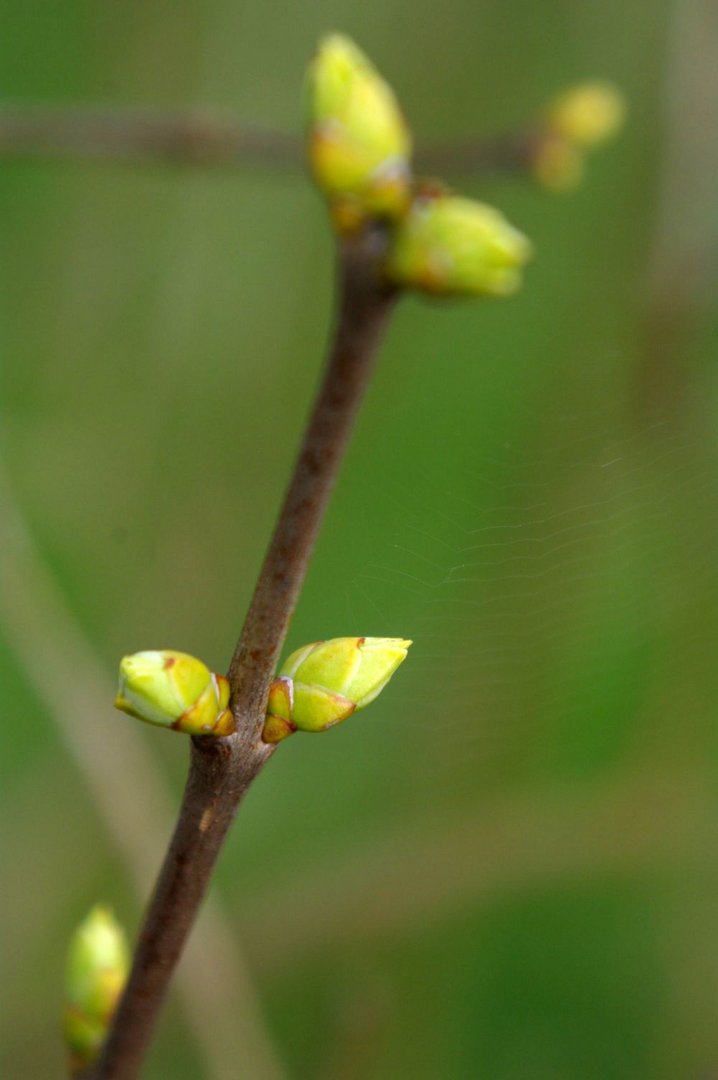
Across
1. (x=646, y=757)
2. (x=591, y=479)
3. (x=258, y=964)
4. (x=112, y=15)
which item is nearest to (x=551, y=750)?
(x=646, y=757)

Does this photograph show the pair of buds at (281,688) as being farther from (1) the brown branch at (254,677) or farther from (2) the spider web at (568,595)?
(2) the spider web at (568,595)

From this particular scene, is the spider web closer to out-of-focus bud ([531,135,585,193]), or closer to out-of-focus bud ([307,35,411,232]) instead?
out-of-focus bud ([531,135,585,193])

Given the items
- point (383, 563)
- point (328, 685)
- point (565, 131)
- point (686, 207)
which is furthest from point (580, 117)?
point (328, 685)

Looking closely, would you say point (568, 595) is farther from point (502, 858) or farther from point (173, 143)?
point (173, 143)

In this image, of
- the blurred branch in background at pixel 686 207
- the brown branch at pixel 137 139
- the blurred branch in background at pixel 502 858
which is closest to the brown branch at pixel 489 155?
the brown branch at pixel 137 139

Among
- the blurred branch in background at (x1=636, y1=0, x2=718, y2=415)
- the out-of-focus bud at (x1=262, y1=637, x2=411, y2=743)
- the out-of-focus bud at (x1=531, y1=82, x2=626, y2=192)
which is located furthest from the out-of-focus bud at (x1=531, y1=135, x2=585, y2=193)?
the out-of-focus bud at (x1=262, y1=637, x2=411, y2=743)
